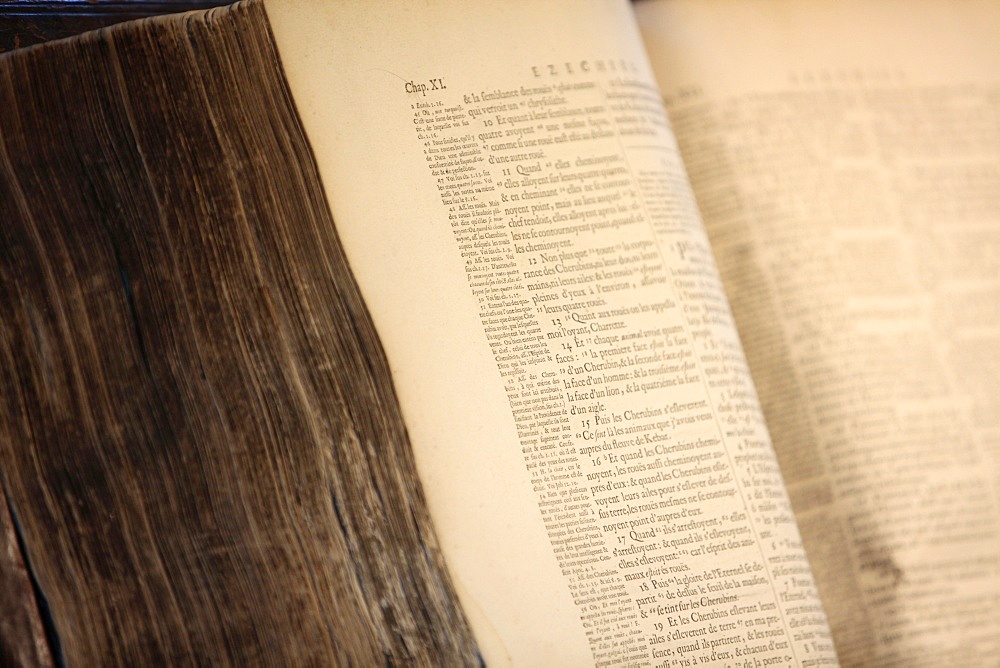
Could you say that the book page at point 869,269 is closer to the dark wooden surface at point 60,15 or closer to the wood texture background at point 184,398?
the wood texture background at point 184,398

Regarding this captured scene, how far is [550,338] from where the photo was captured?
803 mm

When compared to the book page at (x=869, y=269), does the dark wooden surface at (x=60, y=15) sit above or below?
above

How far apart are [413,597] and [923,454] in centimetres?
59

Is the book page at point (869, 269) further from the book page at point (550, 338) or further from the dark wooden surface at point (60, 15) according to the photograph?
the dark wooden surface at point (60, 15)

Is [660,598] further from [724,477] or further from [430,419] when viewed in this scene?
[430,419]

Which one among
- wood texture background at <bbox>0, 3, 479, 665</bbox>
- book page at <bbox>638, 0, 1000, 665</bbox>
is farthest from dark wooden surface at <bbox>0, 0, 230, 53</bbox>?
book page at <bbox>638, 0, 1000, 665</bbox>

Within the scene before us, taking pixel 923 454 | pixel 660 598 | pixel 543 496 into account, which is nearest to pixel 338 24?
pixel 543 496

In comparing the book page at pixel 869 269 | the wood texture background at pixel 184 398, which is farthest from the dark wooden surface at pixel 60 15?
the book page at pixel 869 269

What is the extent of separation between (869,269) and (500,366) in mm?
471

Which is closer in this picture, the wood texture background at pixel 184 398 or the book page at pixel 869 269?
the wood texture background at pixel 184 398

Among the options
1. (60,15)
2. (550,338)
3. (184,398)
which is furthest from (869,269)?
(60,15)

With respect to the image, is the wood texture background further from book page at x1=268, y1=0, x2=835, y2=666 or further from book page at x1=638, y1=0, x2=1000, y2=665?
book page at x1=638, y1=0, x2=1000, y2=665

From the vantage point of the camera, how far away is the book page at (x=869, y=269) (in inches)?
35.4

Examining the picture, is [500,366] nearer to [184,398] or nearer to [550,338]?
[550,338]
